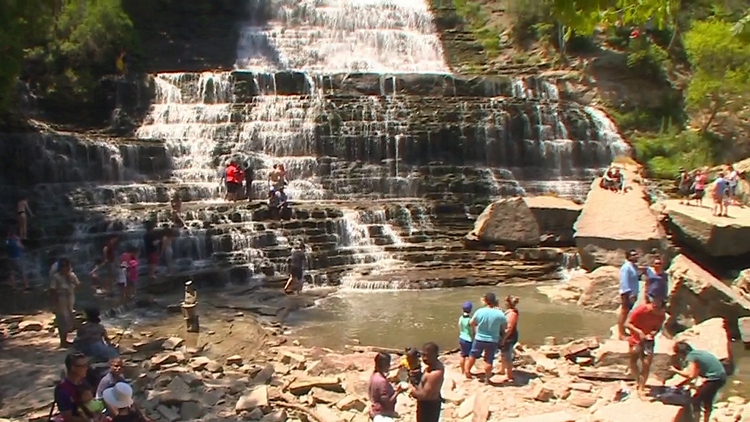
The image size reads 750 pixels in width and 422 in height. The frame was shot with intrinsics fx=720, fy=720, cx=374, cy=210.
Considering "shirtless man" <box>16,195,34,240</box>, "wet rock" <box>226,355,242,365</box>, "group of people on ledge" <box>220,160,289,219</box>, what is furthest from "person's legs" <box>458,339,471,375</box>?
"shirtless man" <box>16,195,34,240</box>

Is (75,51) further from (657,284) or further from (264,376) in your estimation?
(657,284)

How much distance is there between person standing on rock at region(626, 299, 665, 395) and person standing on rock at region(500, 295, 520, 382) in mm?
1438

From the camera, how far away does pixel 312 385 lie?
30.6 feet

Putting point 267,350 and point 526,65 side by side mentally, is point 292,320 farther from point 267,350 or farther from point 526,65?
point 526,65

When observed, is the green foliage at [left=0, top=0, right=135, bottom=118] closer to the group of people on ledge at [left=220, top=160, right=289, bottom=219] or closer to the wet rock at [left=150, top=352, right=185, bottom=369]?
the group of people on ledge at [left=220, top=160, right=289, bottom=219]

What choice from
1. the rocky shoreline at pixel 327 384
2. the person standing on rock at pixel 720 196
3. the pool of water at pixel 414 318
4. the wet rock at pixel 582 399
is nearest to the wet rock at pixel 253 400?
the rocky shoreline at pixel 327 384

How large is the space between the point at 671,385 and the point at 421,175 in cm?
1571

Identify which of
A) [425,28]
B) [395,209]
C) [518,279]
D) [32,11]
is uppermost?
[425,28]

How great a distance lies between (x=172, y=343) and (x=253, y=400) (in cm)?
323

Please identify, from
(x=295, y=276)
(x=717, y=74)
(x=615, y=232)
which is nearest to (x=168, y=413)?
(x=295, y=276)

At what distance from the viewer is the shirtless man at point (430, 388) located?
6738 millimetres

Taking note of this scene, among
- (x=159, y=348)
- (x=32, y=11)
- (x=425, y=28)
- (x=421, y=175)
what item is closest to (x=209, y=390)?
(x=159, y=348)

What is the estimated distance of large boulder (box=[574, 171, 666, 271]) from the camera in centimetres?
1681

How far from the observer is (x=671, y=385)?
9086 mm
